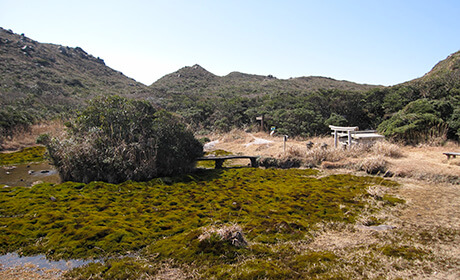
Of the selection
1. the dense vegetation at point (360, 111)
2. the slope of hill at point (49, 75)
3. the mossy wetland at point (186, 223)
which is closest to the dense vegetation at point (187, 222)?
the mossy wetland at point (186, 223)

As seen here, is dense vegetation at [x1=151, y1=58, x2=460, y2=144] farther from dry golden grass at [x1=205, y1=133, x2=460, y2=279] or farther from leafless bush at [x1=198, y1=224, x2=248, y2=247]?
leafless bush at [x1=198, y1=224, x2=248, y2=247]

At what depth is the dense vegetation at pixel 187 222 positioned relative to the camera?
13.8 ft

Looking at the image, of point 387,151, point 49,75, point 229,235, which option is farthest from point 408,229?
point 49,75

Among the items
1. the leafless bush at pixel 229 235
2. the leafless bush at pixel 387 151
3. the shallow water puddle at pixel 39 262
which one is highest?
the leafless bush at pixel 387 151

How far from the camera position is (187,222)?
18.8 feet

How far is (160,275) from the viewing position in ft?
13.0


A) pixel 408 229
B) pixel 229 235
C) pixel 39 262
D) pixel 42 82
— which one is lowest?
pixel 408 229

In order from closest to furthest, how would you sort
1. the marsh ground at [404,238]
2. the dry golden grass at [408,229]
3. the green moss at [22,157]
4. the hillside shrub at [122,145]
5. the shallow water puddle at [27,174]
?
the marsh ground at [404,238]
the dry golden grass at [408,229]
the hillside shrub at [122,145]
the shallow water puddle at [27,174]
the green moss at [22,157]

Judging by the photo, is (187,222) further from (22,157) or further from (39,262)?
(22,157)

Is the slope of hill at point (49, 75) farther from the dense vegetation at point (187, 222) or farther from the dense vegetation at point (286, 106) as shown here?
the dense vegetation at point (187, 222)

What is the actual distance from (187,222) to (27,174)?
8.69 meters

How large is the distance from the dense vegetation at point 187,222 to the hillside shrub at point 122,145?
36.0 inches

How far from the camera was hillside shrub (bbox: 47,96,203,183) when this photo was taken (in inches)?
365

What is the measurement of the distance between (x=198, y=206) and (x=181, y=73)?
57.0 metres
